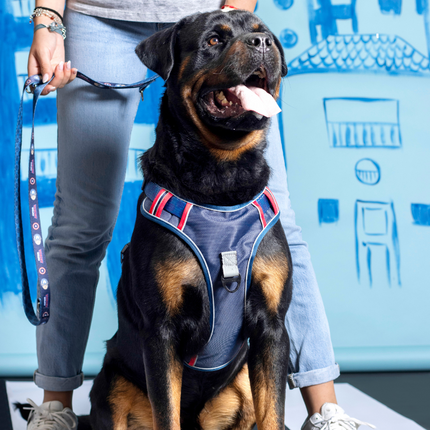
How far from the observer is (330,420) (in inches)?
61.4

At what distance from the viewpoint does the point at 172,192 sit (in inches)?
52.9

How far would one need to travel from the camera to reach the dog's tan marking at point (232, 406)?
1.54m

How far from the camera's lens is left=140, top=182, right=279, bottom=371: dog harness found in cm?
128

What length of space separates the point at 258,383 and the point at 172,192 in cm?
52

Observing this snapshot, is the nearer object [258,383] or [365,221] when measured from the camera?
[258,383]

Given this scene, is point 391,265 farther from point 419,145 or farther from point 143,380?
point 143,380

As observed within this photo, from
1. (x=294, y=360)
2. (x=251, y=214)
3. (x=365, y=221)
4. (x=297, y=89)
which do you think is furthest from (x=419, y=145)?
(x=251, y=214)

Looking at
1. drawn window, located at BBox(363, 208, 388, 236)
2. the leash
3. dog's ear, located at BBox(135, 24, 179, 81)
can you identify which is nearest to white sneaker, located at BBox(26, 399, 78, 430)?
the leash

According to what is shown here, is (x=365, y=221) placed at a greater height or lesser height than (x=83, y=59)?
lesser

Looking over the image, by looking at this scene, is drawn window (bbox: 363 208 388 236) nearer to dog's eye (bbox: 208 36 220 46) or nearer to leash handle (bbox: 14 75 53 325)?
dog's eye (bbox: 208 36 220 46)

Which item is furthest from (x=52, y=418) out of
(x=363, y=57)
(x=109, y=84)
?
(x=363, y=57)

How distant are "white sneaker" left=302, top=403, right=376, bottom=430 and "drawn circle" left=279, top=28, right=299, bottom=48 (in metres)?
1.91

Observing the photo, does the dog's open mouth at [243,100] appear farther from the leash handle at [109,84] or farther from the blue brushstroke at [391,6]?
the blue brushstroke at [391,6]

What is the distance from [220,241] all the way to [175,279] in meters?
0.14
